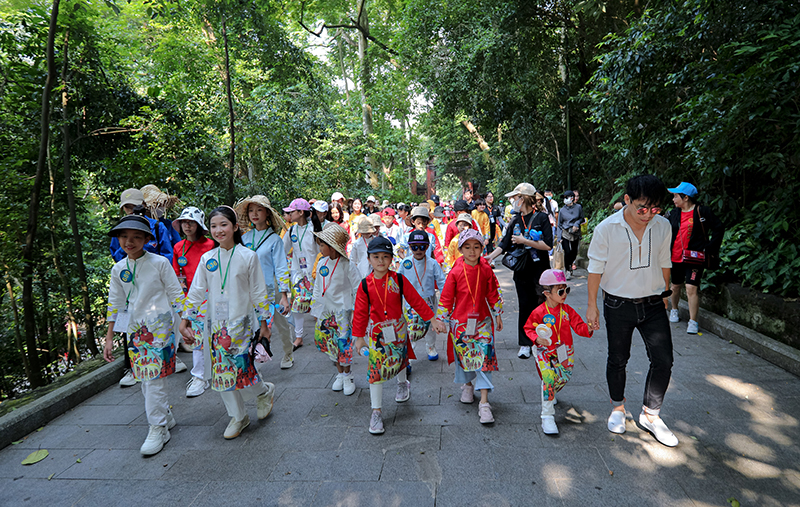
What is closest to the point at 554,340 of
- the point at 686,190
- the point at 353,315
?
the point at 353,315

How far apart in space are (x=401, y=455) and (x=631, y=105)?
6838 mm

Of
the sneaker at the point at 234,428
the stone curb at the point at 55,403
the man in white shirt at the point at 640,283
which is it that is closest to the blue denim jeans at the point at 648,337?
the man in white shirt at the point at 640,283

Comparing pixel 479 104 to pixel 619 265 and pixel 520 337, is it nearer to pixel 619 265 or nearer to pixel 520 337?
pixel 520 337

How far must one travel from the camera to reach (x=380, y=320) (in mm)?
3658

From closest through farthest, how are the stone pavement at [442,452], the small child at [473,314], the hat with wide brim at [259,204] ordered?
1. the stone pavement at [442,452]
2. the small child at [473,314]
3. the hat with wide brim at [259,204]

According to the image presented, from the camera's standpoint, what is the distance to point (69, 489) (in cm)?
306

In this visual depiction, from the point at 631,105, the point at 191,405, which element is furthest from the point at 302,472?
the point at 631,105

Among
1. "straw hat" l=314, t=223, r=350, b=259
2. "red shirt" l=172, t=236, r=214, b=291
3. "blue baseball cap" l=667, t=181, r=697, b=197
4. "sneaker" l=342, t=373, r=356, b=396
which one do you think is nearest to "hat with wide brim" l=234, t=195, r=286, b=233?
"red shirt" l=172, t=236, r=214, b=291

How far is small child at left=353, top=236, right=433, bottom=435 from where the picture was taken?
3.58 m

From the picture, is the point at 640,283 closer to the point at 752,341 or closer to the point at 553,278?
the point at 553,278

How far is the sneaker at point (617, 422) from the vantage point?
3.28 m

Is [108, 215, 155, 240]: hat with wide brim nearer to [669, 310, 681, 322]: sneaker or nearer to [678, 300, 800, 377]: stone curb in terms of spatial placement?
[678, 300, 800, 377]: stone curb

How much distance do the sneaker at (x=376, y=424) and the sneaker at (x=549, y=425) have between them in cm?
127

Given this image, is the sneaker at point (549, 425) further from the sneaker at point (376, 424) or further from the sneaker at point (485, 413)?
the sneaker at point (376, 424)
